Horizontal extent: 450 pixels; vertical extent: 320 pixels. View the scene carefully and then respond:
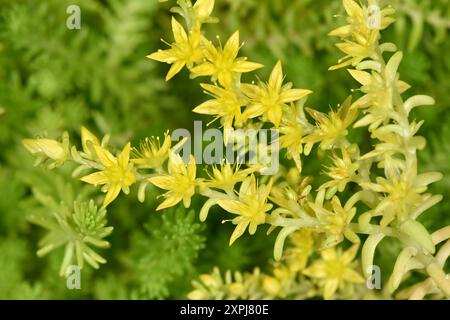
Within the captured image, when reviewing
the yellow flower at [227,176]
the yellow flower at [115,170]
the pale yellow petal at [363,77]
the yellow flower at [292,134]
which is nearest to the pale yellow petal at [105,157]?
the yellow flower at [115,170]

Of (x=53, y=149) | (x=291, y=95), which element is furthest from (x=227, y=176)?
(x=53, y=149)

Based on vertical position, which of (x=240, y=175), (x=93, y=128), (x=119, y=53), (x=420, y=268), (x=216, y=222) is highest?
(x=119, y=53)

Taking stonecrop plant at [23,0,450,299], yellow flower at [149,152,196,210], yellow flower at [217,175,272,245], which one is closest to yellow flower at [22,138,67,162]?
stonecrop plant at [23,0,450,299]

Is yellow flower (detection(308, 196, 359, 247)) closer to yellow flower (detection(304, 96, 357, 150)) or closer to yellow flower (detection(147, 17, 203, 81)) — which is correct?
yellow flower (detection(304, 96, 357, 150))

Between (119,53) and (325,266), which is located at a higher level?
(119,53)

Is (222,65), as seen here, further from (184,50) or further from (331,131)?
(331,131)

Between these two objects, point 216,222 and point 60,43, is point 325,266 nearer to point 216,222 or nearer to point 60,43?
point 216,222
